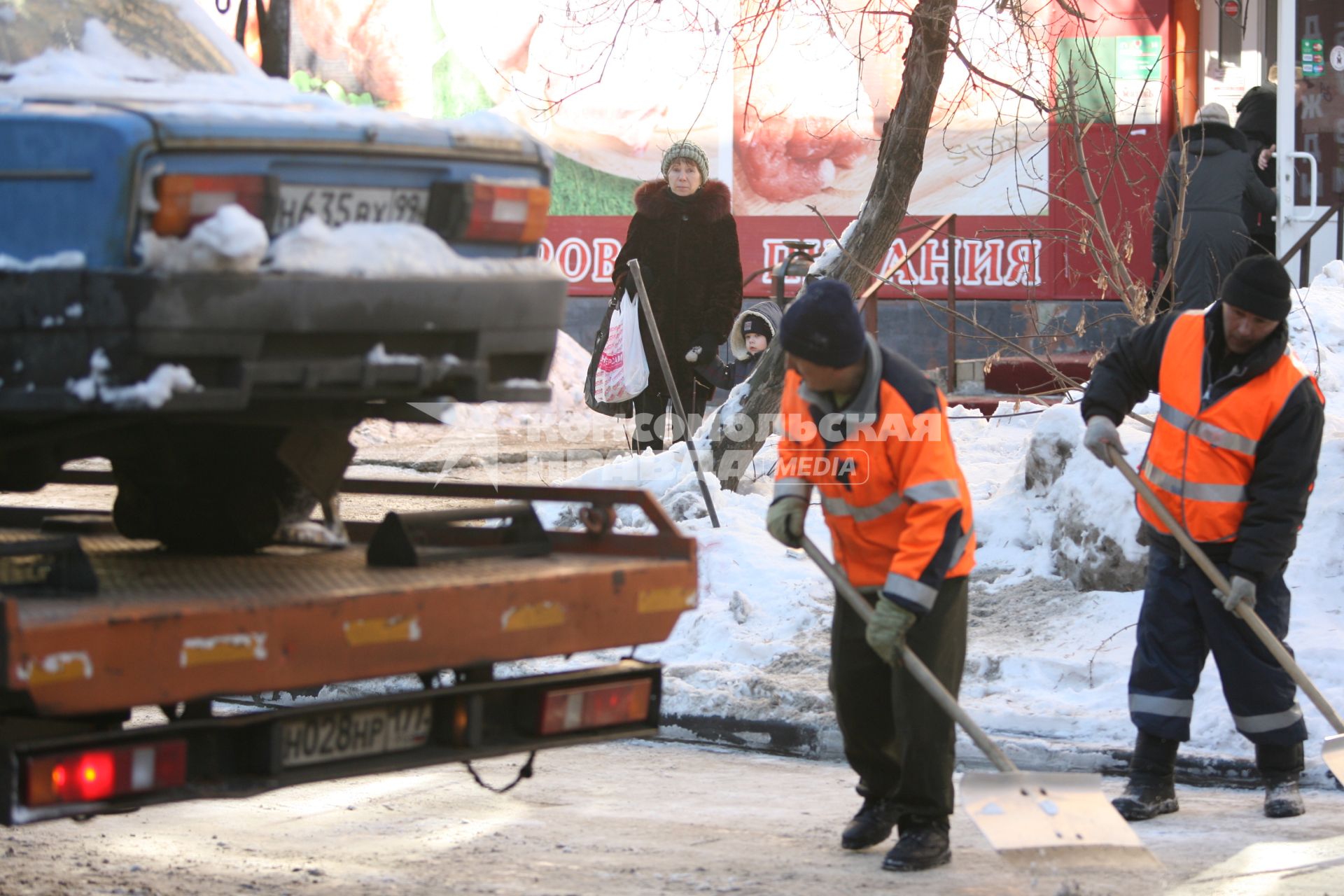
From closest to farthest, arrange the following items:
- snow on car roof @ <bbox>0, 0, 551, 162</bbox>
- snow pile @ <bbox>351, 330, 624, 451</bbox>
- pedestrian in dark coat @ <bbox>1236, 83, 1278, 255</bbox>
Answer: snow on car roof @ <bbox>0, 0, 551, 162</bbox> → pedestrian in dark coat @ <bbox>1236, 83, 1278, 255</bbox> → snow pile @ <bbox>351, 330, 624, 451</bbox>

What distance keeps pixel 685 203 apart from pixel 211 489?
553 centimetres

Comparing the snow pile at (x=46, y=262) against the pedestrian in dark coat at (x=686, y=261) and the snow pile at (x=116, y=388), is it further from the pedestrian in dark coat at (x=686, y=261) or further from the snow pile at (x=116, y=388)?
the pedestrian in dark coat at (x=686, y=261)

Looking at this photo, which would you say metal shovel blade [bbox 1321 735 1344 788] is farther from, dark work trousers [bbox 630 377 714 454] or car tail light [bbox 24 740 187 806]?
dark work trousers [bbox 630 377 714 454]

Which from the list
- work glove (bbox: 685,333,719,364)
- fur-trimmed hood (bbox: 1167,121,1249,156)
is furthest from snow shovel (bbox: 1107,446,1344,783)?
fur-trimmed hood (bbox: 1167,121,1249,156)

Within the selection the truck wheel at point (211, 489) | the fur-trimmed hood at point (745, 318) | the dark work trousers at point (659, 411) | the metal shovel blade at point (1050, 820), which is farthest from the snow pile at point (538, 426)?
the metal shovel blade at point (1050, 820)

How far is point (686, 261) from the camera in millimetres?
9492

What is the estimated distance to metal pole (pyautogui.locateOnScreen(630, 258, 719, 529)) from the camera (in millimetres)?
8695

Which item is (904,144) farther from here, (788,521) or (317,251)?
(317,251)

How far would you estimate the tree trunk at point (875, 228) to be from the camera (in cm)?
906

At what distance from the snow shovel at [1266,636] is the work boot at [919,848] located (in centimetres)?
111

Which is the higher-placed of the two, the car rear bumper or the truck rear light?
the truck rear light

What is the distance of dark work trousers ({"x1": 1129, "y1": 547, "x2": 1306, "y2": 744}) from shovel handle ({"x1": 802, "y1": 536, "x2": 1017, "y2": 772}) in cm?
97

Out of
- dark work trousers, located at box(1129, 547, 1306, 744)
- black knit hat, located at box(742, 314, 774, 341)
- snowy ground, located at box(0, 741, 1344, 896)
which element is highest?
black knit hat, located at box(742, 314, 774, 341)

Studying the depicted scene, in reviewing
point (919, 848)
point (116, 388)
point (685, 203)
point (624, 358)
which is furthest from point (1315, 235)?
point (116, 388)
